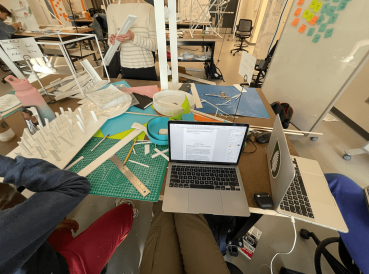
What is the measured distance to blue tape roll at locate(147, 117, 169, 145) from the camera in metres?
0.78

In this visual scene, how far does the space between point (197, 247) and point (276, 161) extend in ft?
1.60

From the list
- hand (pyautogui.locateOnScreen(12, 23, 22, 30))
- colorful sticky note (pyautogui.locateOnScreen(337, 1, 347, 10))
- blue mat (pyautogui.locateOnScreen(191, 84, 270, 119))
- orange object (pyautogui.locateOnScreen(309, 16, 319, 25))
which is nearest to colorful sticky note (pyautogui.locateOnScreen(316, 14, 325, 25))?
orange object (pyautogui.locateOnScreen(309, 16, 319, 25))

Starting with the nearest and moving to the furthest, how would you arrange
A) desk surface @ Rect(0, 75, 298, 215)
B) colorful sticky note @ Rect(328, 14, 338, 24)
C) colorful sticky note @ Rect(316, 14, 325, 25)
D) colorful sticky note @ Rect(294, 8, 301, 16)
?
desk surface @ Rect(0, 75, 298, 215), colorful sticky note @ Rect(328, 14, 338, 24), colorful sticky note @ Rect(316, 14, 325, 25), colorful sticky note @ Rect(294, 8, 301, 16)

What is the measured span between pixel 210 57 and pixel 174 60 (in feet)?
6.80

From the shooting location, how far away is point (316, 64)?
5.19ft

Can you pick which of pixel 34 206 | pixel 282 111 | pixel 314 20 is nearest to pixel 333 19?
pixel 314 20

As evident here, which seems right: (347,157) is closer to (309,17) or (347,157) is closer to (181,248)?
(309,17)

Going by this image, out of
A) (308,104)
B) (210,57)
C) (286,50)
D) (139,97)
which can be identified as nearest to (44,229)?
(139,97)

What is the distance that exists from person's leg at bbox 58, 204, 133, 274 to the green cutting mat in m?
0.28

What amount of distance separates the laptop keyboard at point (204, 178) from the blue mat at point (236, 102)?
0.51m

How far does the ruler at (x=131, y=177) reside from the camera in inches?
24.3

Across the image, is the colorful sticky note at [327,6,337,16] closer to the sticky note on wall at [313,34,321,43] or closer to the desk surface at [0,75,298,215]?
the sticky note on wall at [313,34,321,43]

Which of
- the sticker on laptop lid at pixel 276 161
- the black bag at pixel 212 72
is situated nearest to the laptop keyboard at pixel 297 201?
the sticker on laptop lid at pixel 276 161

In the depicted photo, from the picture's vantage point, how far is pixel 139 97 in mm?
1149
